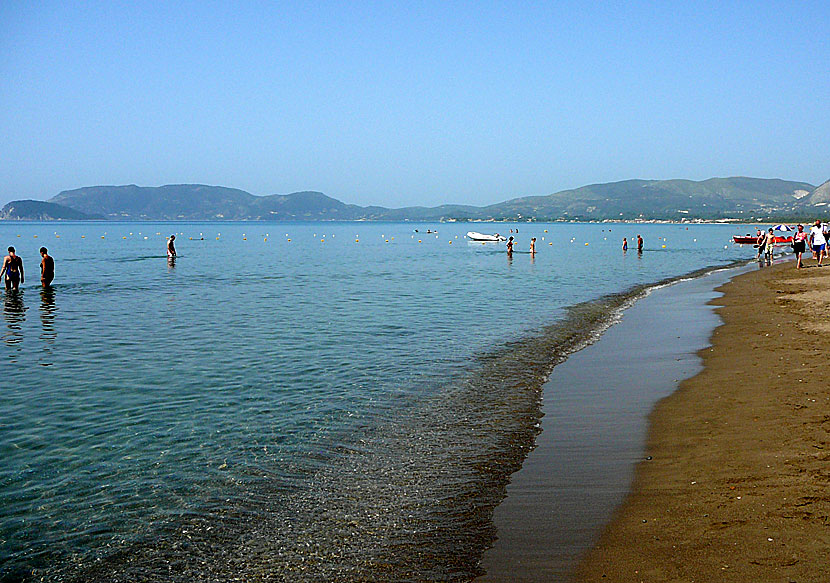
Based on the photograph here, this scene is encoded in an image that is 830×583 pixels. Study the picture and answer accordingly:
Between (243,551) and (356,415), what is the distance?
217 inches

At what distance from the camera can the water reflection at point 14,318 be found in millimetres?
21031

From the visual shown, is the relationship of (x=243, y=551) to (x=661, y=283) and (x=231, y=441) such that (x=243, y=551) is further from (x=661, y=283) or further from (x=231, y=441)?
(x=661, y=283)

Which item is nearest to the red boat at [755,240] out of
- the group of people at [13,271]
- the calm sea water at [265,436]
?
the calm sea water at [265,436]

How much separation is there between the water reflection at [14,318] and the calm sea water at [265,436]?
0.48ft

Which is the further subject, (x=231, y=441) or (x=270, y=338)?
(x=270, y=338)

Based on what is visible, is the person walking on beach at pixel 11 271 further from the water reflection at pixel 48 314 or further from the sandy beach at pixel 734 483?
the sandy beach at pixel 734 483

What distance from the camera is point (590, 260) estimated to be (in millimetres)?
66250

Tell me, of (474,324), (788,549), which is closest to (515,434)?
(788,549)

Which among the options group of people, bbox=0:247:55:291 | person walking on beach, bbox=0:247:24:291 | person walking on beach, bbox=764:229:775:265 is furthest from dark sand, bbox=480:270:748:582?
person walking on beach, bbox=764:229:775:265

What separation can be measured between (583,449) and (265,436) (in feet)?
17.0

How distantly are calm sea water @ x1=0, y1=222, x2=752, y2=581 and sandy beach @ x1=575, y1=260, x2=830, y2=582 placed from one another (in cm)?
172

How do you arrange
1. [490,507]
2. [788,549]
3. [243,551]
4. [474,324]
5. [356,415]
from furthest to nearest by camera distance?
[474,324], [356,415], [490,507], [243,551], [788,549]

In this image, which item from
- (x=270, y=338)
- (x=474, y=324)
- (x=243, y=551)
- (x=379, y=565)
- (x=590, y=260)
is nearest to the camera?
(x=379, y=565)

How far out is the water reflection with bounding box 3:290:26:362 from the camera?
21.0 metres
